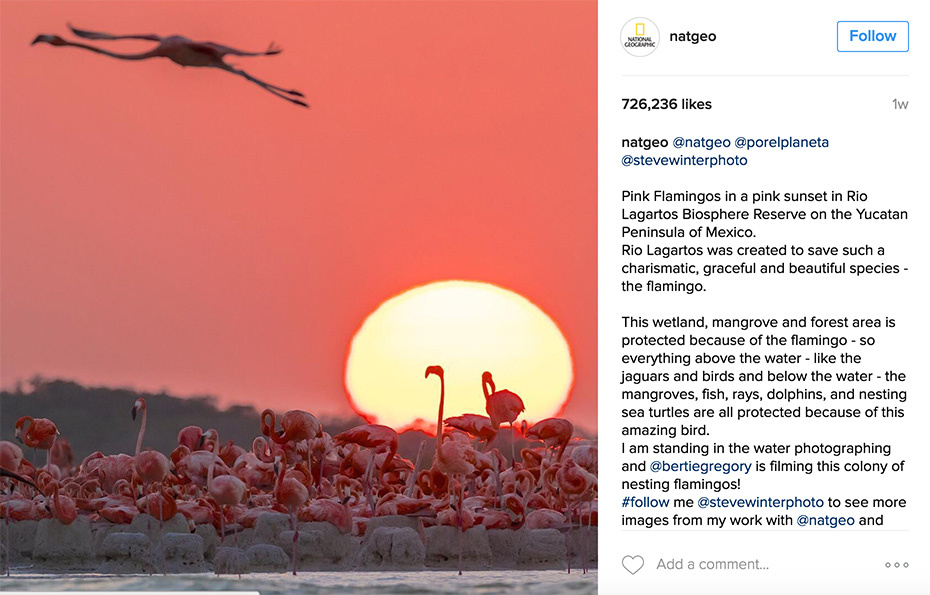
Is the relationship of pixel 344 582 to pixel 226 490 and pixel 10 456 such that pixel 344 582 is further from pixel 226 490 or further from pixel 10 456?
pixel 10 456

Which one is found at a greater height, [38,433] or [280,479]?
[38,433]

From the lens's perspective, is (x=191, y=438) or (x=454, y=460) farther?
(x=191, y=438)

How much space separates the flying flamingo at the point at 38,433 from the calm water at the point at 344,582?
160 centimetres

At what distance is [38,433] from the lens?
520 inches

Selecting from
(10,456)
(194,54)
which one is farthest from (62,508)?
(194,54)

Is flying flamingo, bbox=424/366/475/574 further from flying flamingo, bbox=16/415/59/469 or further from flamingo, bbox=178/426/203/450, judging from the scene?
flying flamingo, bbox=16/415/59/469
